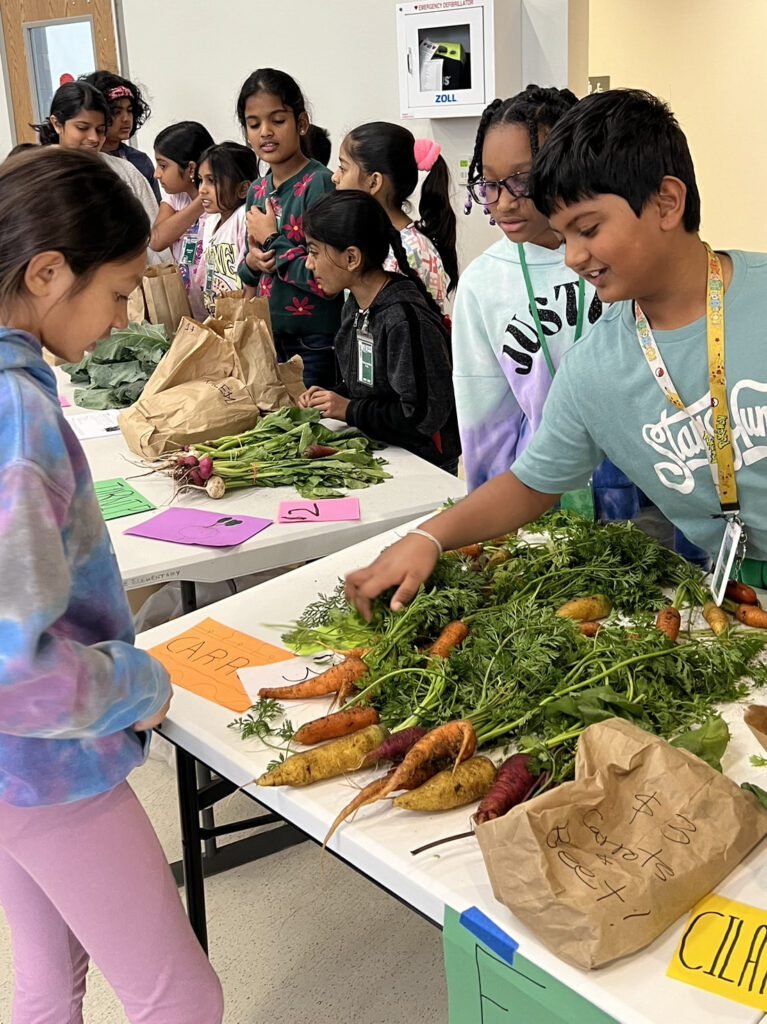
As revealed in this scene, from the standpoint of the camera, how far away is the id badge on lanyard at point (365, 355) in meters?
2.71

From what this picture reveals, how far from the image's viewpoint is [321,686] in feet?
4.58

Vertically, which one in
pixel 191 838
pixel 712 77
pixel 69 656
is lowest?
pixel 191 838

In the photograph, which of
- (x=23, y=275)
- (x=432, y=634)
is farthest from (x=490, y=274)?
(x=23, y=275)

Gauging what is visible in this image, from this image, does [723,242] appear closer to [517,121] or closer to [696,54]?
[696,54]

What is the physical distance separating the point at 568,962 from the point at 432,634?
62 centimetres

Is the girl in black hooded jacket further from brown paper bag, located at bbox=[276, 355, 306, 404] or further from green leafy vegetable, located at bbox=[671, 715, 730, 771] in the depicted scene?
green leafy vegetable, located at bbox=[671, 715, 730, 771]

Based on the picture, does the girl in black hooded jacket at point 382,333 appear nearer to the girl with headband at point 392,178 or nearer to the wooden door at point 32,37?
the girl with headband at point 392,178

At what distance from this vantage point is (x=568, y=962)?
949 millimetres

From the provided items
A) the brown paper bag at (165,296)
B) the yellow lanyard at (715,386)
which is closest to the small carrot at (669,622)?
the yellow lanyard at (715,386)

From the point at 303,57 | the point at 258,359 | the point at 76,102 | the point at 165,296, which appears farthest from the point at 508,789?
the point at 303,57

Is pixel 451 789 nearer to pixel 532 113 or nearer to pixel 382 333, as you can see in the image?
pixel 532 113

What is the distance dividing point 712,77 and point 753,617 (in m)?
6.06

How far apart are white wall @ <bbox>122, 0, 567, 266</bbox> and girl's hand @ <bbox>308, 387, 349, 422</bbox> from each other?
242 cm

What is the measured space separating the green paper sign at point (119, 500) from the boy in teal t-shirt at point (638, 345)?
896 mm
